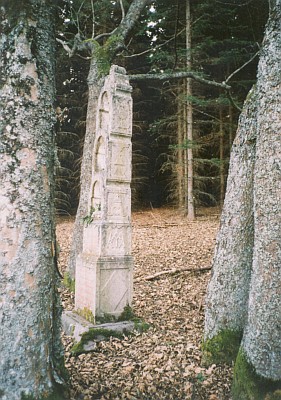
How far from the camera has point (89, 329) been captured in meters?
5.62

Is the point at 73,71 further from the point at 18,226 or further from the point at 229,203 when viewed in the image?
the point at 18,226

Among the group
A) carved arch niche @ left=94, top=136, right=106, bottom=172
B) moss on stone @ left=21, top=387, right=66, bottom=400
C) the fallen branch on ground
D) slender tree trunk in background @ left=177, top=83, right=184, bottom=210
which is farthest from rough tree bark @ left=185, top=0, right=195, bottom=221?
moss on stone @ left=21, top=387, right=66, bottom=400

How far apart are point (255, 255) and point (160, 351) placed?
2.07 metres

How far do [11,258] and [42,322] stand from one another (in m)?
0.56

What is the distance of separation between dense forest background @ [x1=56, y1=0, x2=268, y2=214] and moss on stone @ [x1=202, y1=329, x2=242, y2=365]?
981 cm

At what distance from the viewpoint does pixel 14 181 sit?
300cm

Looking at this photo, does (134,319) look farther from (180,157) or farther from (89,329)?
(180,157)

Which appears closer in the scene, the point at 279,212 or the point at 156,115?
the point at 279,212

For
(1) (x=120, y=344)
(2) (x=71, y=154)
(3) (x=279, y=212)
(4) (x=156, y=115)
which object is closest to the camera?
(3) (x=279, y=212)

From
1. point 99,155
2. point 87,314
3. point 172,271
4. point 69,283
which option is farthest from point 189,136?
point 87,314

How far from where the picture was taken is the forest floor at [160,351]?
13.6 feet

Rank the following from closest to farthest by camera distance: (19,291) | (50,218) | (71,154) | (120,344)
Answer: (19,291) < (50,218) < (120,344) < (71,154)

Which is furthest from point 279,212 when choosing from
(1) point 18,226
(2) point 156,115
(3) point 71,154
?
(2) point 156,115

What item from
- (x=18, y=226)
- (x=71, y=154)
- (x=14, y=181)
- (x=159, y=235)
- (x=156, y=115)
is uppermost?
(x=156, y=115)
